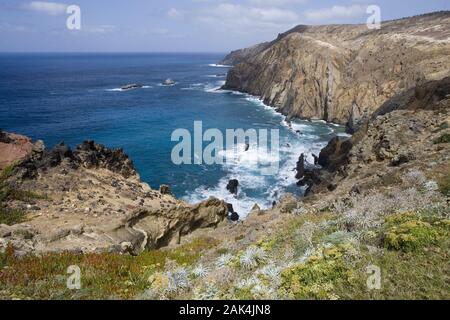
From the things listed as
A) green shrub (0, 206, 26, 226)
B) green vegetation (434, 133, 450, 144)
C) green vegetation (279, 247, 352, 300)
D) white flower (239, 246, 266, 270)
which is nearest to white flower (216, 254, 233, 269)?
white flower (239, 246, 266, 270)

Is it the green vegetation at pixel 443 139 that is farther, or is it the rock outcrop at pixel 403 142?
the green vegetation at pixel 443 139

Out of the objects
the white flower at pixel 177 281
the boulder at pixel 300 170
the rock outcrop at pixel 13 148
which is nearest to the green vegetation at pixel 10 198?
the rock outcrop at pixel 13 148

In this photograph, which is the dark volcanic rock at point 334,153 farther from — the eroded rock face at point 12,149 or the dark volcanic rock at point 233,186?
the eroded rock face at point 12,149

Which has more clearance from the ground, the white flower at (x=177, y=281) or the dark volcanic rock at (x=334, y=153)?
the white flower at (x=177, y=281)

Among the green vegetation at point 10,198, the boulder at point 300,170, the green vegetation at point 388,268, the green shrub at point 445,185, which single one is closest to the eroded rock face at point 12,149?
the green vegetation at point 10,198

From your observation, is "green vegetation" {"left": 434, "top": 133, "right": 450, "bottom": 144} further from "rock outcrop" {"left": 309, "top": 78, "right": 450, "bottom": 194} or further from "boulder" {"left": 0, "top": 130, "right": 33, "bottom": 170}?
"boulder" {"left": 0, "top": 130, "right": 33, "bottom": 170}

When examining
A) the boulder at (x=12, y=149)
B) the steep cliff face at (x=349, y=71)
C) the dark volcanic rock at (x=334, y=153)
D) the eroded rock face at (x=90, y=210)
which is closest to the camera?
the eroded rock face at (x=90, y=210)

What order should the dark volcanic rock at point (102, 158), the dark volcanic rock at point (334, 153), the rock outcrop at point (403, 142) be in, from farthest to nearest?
the dark volcanic rock at point (334, 153) → the dark volcanic rock at point (102, 158) → the rock outcrop at point (403, 142)

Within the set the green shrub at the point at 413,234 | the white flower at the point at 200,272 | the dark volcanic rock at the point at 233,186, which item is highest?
the green shrub at the point at 413,234
